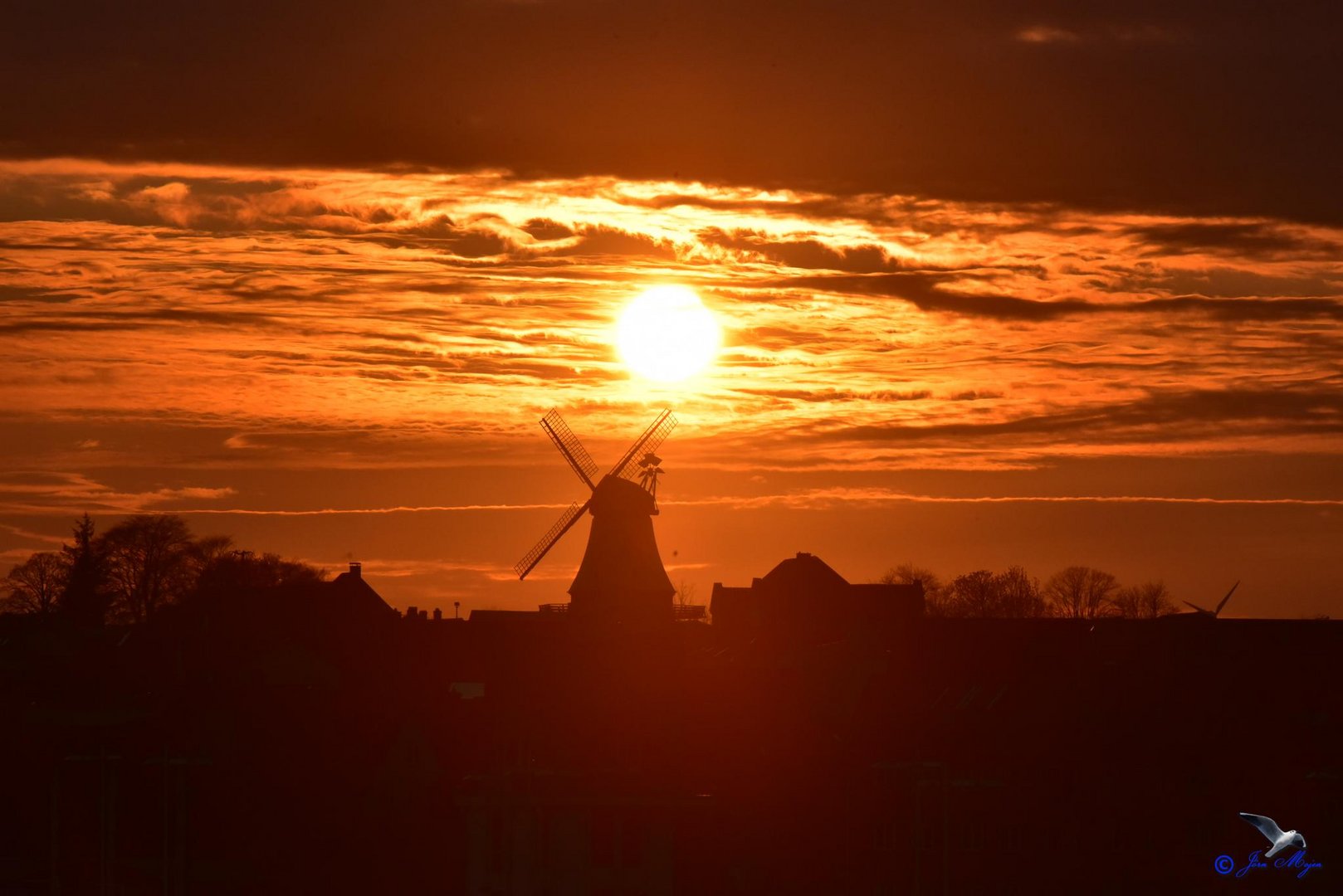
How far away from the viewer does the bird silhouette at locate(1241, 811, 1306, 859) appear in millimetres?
67062

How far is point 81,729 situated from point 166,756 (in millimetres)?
7625

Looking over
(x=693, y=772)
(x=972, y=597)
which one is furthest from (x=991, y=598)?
(x=693, y=772)

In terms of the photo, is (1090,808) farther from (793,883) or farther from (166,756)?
(166,756)

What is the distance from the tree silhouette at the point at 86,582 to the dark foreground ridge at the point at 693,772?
167 feet

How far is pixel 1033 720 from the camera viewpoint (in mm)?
76312

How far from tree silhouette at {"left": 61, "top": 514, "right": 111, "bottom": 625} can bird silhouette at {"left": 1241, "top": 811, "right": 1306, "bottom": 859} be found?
83.6m

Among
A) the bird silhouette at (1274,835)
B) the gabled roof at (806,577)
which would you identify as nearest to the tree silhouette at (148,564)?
the gabled roof at (806,577)

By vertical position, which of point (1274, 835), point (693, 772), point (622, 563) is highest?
point (622, 563)

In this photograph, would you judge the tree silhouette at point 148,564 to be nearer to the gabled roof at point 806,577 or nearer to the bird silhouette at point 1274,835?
the gabled roof at point 806,577

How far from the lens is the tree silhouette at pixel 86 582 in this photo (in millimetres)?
138750

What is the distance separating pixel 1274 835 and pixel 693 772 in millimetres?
20800

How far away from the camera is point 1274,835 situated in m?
67.6

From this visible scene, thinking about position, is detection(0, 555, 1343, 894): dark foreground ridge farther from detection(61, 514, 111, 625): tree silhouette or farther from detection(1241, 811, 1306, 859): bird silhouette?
detection(61, 514, 111, 625): tree silhouette

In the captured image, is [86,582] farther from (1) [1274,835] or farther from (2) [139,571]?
(1) [1274,835]
